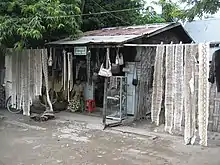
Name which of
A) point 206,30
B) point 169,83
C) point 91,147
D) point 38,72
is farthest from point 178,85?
point 206,30

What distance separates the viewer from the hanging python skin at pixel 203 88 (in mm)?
6574

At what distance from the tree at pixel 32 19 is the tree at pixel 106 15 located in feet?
12.3

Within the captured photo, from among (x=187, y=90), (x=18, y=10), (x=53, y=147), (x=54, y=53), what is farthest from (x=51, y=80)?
(x=187, y=90)

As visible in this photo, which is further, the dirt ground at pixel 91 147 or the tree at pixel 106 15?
the tree at pixel 106 15

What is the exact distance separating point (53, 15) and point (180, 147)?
548 cm

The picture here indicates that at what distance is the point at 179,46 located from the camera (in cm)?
704

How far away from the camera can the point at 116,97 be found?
9680mm

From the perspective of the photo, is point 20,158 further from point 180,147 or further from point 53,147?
point 180,147

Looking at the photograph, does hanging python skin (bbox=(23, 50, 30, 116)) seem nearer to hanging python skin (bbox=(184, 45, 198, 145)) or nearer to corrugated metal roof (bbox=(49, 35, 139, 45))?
corrugated metal roof (bbox=(49, 35, 139, 45))

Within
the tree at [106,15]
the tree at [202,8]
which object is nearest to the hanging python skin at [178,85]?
the tree at [202,8]

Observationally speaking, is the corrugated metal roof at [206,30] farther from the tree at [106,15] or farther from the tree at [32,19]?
the tree at [32,19]

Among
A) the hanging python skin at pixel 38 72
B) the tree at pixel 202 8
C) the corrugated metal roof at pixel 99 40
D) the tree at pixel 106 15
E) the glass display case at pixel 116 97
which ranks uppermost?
the tree at pixel 106 15

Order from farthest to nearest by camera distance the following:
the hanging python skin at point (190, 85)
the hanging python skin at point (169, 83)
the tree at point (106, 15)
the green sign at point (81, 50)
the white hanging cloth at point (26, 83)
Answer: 1. the tree at point (106, 15)
2. the white hanging cloth at point (26, 83)
3. the green sign at point (81, 50)
4. the hanging python skin at point (169, 83)
5. the hanging python skin at point (190, 85)

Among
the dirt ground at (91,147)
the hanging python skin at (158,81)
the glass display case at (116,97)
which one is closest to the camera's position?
the dirt ground at (91,147)
